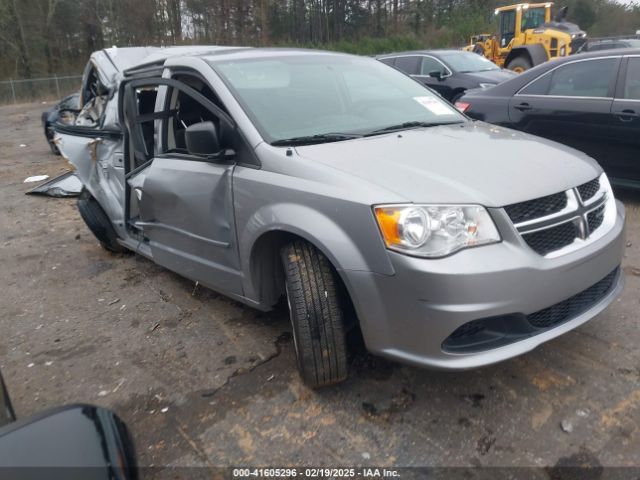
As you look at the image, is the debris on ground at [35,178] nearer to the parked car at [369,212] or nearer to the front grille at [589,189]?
the parked car at [369,212]

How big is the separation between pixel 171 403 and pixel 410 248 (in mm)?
1518

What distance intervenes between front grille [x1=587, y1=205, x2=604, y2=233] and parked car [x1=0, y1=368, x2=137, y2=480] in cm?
229

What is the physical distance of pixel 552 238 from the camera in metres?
2.36

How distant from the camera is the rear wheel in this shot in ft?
48.4

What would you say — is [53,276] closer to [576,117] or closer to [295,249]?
[295,249]

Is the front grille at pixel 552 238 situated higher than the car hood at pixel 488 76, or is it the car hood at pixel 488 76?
the car hood at pixel 488 76

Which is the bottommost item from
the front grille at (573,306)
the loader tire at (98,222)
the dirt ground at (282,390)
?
the dirt ground at (282,390)

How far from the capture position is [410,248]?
216 cm

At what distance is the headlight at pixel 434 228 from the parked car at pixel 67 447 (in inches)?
51.4

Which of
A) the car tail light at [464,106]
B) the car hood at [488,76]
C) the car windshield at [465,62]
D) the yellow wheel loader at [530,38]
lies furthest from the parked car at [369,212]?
the yellow wheel loader at [530,38]

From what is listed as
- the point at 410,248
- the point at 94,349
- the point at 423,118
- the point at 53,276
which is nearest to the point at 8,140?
the point at 53,276

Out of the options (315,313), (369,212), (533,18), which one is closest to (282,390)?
(315,313)

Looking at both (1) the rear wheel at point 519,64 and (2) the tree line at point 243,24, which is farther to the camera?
(2) the tree line at point 243,24

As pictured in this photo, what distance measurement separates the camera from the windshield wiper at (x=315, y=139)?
2.76 m
